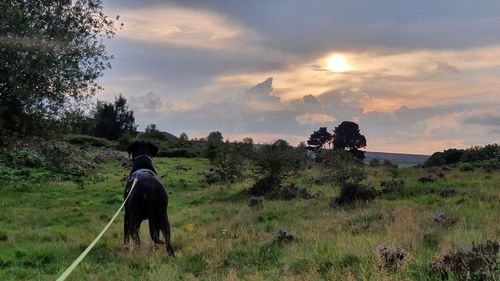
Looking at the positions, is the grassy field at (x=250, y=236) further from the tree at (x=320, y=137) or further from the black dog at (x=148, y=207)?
the tree at (x=320, y=137)

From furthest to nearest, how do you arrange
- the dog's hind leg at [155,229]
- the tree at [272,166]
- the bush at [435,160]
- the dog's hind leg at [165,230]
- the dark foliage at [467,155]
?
the bush at [435,160] < the dark foliage at [467,155] < the tree at [272,166] < the dog's hind leg at [155,229] < the dog's hind leg at [165,230]

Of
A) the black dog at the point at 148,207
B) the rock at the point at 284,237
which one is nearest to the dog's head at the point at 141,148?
the black dog at the point at 148,207

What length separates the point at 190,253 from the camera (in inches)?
411

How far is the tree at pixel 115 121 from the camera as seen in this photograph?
3541 inches

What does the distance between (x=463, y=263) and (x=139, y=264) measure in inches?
239

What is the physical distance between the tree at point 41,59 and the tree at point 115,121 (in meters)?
67.8

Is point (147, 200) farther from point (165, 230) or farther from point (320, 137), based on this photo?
point (320, 137)

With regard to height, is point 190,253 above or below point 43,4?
below

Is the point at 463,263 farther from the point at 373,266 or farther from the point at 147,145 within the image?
the point at 147,145

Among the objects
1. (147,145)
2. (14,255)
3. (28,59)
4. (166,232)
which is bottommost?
(14,255)

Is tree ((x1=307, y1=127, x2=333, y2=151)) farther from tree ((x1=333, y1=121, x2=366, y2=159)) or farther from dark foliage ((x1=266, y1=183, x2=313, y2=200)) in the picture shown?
dark foliage ((x1=266, y1=183, x2=313, y2=200))

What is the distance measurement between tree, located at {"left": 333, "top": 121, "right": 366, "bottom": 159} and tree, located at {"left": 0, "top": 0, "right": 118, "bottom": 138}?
65.8 m

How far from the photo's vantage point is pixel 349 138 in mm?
85312

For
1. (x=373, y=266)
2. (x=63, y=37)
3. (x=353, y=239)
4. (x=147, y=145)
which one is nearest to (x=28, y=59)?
(x=63, y=37)
